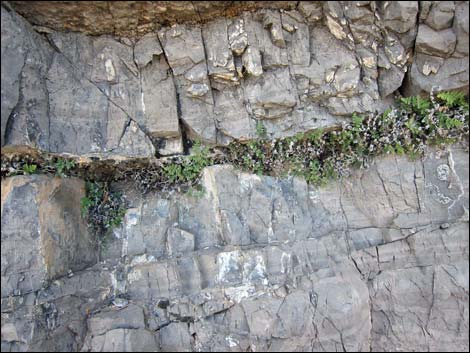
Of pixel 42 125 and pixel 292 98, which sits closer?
pixel 42 125

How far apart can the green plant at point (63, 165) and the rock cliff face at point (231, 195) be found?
0.39 ft

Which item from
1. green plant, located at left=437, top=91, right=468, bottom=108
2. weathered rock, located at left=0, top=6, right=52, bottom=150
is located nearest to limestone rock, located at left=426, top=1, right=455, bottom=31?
green plant, located at left=437, top=91, right=468, bottom=108

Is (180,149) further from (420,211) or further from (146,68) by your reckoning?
(420,211)

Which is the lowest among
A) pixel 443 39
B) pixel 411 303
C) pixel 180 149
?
pixel 411 303

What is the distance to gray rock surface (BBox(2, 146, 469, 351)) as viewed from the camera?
163 inches

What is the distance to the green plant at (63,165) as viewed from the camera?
4.29 m

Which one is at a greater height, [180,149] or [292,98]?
[292,98]

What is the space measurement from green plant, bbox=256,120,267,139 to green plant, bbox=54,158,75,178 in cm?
219

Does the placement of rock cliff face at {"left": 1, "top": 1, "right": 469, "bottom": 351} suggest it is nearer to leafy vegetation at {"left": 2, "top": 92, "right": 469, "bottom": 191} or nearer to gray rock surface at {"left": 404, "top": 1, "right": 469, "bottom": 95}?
gray rock surface at {"left": 404, "top": 1, "right": 469, "bottom": 95}

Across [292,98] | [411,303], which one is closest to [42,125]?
[292,98]

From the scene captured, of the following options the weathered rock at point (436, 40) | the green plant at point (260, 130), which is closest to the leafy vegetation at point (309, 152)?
the green plant at point (260, 130)

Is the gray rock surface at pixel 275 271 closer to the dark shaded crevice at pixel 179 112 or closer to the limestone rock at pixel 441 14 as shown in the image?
the dark shaded crevice at pixel 179 112

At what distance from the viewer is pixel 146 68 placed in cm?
454

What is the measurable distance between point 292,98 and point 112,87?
214 cm
